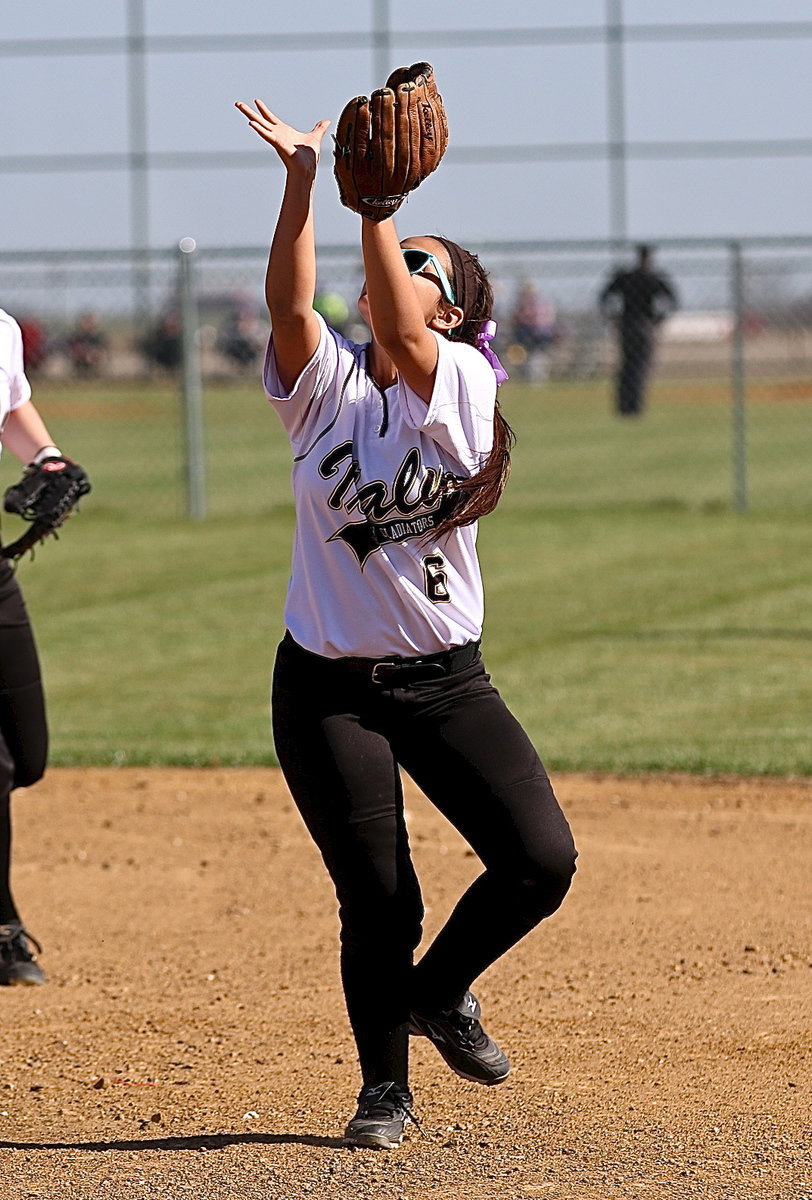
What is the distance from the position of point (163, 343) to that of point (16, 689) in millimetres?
24085

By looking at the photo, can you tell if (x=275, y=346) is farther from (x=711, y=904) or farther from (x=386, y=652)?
(x=711, y=904)

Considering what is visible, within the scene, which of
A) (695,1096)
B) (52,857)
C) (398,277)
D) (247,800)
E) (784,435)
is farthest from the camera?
(784,435)

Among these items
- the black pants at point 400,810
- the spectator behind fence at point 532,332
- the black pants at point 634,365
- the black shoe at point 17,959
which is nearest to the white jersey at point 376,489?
the black pants at point 400,810

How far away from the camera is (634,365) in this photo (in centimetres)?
2130

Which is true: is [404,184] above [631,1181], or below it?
above

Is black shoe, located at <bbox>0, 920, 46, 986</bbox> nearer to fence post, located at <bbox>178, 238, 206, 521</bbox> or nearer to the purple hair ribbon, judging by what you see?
the purple hair ribbon

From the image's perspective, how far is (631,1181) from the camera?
3.41 meters

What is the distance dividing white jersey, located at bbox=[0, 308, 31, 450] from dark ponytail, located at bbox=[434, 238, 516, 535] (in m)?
1.51

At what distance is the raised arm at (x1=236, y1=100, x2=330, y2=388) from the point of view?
3330 millimetres

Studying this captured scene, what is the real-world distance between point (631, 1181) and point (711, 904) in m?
2.09

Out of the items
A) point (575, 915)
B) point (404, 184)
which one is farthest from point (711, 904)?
point (404, 184)

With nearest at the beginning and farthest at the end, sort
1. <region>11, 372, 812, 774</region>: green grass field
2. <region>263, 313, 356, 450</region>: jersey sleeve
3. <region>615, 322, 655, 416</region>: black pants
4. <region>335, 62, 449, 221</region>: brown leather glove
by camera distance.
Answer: <region>335, 62, 449, 221</region>: brown leather glove < <region>263, 313, 356, 450</region>: jersey sleeve < <region>11, 372, 812, 774</region>: green grass field < <region>615, 322, 655, 416</region>: black pants

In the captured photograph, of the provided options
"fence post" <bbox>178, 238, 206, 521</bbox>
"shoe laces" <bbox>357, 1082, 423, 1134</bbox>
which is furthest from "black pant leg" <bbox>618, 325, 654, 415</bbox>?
"shoe laces" <bbox>357, 1082, 423, 1134</bbox>

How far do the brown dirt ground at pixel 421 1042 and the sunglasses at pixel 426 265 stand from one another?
5.99ft
